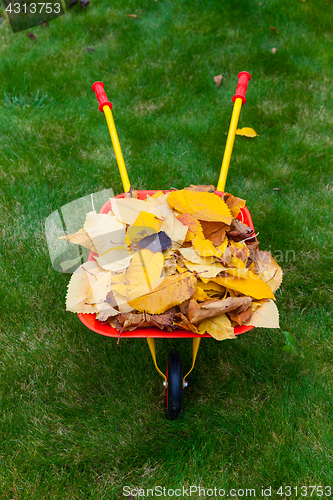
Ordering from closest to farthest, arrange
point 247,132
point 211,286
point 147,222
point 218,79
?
point 211,286 → point 147,222 → point 247,132 → point 218,79

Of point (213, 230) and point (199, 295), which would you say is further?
point (213, 230)

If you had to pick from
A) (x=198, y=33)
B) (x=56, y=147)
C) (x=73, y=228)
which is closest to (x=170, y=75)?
(x=198, y=33)

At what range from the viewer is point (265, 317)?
4.58ft

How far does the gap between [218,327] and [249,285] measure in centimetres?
20

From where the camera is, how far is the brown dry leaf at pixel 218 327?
4.41 ft

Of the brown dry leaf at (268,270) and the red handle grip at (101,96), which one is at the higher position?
the red handle grip at (101,96)

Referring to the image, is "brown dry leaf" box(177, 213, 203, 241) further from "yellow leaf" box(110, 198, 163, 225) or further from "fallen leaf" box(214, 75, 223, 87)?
"fallen leaf" box(214, 75, 223, 87)

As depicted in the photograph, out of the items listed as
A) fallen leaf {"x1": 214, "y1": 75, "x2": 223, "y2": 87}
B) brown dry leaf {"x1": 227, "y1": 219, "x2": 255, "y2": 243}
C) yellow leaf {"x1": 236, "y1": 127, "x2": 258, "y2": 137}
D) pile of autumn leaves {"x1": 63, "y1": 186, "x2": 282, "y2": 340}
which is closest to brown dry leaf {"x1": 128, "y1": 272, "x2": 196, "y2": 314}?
pile of autumn leaves {"x1": 63, "y1": 186, "x2": 282, "y2": 340}

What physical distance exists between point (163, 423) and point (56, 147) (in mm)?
2159

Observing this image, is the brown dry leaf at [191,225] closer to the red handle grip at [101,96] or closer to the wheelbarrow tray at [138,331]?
the wheelbarrow tray at [138,331]

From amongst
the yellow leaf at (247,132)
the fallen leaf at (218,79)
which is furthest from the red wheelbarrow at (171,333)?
the fallen leaf at (218,79)

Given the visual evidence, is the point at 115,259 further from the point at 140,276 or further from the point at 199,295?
the point at 199,295

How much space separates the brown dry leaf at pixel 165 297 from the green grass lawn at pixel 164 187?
0.68m

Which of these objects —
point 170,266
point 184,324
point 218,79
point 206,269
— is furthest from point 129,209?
point 218,79
